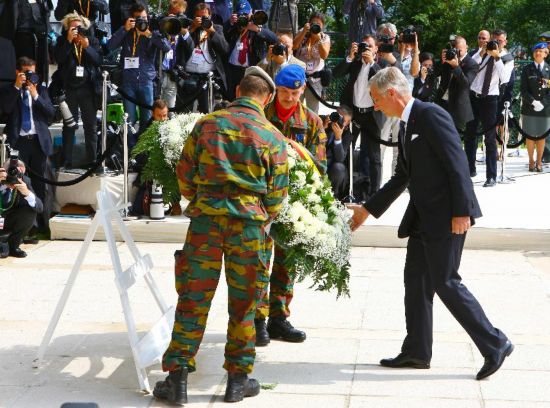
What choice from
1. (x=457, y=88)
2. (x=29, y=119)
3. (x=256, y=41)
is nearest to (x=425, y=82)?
(x=457, y=88)

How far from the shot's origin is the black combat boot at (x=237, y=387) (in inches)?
255

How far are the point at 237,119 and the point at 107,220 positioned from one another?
1.26 m

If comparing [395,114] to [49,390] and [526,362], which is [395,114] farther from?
[49,390]

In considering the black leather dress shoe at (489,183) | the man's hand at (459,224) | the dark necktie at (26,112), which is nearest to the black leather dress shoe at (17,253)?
the dark necktie at (26,112)

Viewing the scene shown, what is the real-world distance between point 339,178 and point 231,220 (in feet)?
21.1

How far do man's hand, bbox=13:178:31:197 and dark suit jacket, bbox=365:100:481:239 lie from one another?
531 cm

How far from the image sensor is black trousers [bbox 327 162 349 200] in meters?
12.5

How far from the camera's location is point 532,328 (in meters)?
8.33

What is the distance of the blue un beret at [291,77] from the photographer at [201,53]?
618cm

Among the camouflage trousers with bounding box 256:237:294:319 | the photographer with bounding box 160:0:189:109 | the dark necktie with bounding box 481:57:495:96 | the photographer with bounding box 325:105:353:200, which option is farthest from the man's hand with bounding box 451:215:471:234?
the dark necktie with bounding box 481:57:495:96

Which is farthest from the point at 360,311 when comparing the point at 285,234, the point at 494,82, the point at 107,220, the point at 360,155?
the point at 494,82

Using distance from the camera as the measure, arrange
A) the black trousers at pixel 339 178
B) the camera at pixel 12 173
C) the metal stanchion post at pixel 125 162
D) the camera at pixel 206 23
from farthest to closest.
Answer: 1. the camera at pixel 206 23
2. the black trousers at pixel 339 178
3. the metal stanchion post at pixel 125 162
4. the camera at pixel 12 173

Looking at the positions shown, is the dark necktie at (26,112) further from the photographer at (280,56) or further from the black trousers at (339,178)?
the black trousers at (339,178)

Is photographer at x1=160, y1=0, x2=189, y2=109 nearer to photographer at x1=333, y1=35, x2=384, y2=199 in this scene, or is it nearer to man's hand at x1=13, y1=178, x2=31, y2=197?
photographer at x1=333, y1=35, x2=384, y2=199
